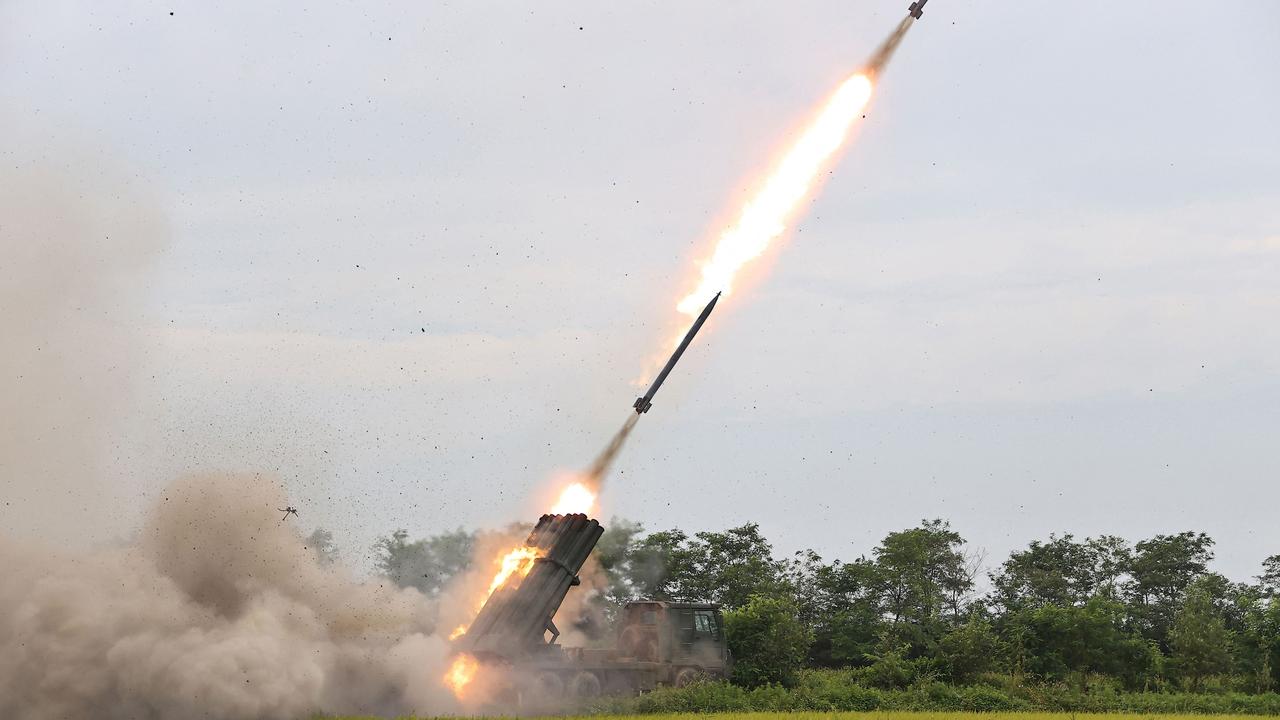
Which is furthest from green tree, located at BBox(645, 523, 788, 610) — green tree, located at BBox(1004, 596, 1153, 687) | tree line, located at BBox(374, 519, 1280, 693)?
green tree, located at BBox(1004, 596, 1153, 687)

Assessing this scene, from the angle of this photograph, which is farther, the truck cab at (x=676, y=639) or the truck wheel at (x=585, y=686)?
→ the truck cab at (x=676, y=639)

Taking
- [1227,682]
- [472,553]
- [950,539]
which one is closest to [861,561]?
[950,539]

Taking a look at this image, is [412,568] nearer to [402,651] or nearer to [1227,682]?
[402,651]

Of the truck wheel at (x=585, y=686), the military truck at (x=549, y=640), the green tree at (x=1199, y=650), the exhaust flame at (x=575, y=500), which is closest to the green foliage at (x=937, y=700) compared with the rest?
the truck wheel at (x=585, y=686)

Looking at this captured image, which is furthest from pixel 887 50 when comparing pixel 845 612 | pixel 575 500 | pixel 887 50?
pixel 845 612

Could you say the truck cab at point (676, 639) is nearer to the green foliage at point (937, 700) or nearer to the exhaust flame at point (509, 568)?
the green foliage at point (937, 700)

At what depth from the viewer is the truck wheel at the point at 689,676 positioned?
38.8m

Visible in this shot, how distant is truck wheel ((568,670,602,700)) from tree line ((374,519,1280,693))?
159 inches

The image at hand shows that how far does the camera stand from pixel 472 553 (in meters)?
36.6

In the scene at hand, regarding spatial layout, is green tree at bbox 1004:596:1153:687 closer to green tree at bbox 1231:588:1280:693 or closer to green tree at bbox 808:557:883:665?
green tree at bbox 1231:588:1280:693

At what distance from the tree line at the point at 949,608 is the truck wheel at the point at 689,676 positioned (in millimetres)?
2062

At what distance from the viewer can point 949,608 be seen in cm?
6706

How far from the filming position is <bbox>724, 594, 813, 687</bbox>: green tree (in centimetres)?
4122

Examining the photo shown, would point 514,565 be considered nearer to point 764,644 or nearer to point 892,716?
point 892,716
